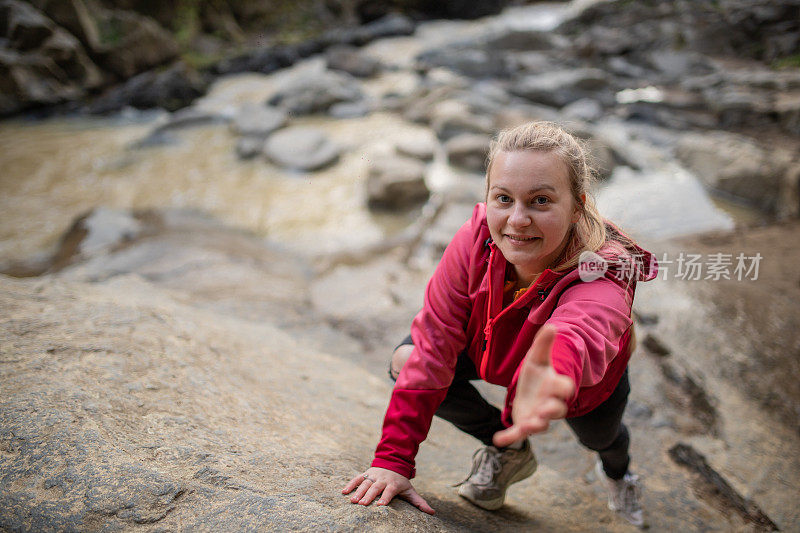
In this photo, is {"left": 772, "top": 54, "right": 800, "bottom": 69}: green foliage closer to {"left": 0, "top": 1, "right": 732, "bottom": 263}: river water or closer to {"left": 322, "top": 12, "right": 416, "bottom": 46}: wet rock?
{"left": 0, "top": 1, "right": 732, "bottom": 263}: river water

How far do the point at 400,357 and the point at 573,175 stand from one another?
0.73m

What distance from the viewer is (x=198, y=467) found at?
3.51 feet

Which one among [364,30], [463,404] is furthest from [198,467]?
[364,30]

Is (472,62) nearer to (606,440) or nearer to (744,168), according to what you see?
(744,168)

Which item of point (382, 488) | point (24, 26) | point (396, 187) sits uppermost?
point (24, 26)

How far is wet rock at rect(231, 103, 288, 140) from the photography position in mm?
6438

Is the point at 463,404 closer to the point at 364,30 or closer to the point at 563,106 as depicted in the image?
the point at 563,106

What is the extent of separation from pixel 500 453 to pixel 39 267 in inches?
159

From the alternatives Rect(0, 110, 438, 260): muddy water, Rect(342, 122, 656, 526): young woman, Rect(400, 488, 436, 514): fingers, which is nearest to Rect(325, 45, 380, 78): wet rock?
Rect(0, 110, 438, 260): muddy water

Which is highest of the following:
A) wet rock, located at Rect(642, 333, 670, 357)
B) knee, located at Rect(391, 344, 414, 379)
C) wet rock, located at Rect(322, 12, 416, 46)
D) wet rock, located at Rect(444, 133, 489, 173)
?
wet rock, located at Rect(322, 12, 416, 46)

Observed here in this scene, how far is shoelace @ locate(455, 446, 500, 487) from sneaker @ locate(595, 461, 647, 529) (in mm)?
571

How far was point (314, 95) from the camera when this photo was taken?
741cm

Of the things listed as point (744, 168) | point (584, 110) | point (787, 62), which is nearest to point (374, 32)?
point (584, 110)

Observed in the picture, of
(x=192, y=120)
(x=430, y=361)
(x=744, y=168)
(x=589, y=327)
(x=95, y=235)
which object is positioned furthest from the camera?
(x=192, y=120)
